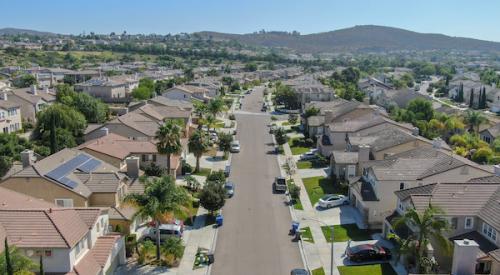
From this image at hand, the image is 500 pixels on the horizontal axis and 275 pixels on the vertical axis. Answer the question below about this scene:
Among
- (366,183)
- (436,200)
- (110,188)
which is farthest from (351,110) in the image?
(110,188)

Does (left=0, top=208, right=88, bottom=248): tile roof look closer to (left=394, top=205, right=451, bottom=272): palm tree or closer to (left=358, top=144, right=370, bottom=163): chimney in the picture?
(left=394, top=205, right=451, bottom=272): palm tree

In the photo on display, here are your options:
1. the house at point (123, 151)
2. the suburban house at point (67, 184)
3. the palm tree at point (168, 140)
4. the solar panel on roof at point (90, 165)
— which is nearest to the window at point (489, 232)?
the suburban house at point (67, 184)

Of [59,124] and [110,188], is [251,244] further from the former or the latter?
[59,124]

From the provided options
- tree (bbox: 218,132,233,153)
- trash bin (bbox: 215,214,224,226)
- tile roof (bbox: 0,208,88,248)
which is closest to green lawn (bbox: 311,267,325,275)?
trash bin (bbox: 215,214,224,226)

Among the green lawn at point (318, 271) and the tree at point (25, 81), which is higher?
the tree at point (25, 81)

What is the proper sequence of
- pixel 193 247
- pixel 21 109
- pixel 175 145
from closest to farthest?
pixel 193 247 → pixel 175 145 → pixel 21 109

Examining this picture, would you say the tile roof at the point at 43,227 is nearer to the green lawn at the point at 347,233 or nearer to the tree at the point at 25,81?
the green lawn at the point at 347,233
